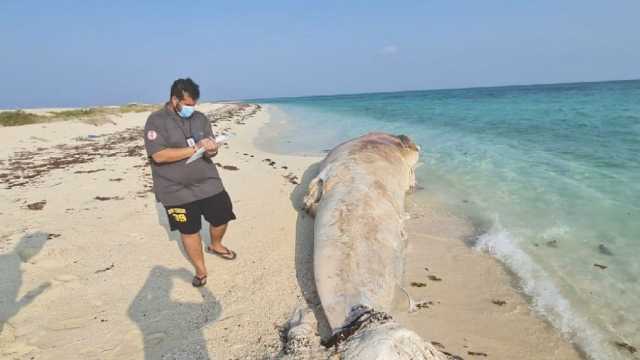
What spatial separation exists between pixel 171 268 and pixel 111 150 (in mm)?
10390

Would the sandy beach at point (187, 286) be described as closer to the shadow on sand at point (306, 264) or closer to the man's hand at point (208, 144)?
the shadow on sand at point (306, 264)

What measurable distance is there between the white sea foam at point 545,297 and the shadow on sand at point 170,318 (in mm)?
3095

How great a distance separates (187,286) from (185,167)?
127 cm

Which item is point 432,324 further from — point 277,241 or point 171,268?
point 171,268

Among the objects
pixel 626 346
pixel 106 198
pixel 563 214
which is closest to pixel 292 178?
pixel 106 198

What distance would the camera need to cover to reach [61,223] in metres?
6.02

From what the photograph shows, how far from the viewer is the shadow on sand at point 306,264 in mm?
3451

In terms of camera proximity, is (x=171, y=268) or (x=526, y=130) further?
(x=526, y=130)

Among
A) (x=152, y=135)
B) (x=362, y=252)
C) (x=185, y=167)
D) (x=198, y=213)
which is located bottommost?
(x=362, y=252)

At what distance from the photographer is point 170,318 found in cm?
362

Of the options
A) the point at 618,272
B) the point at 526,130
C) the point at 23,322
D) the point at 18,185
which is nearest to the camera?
the point at 23,322

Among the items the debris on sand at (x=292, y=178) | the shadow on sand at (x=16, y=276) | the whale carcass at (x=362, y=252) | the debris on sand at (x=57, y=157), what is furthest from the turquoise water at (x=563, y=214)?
the debris on sand at (x=57, y=157)

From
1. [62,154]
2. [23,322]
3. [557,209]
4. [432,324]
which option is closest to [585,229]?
[557,209]

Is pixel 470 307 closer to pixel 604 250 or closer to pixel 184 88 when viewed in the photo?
pixel 604 250
